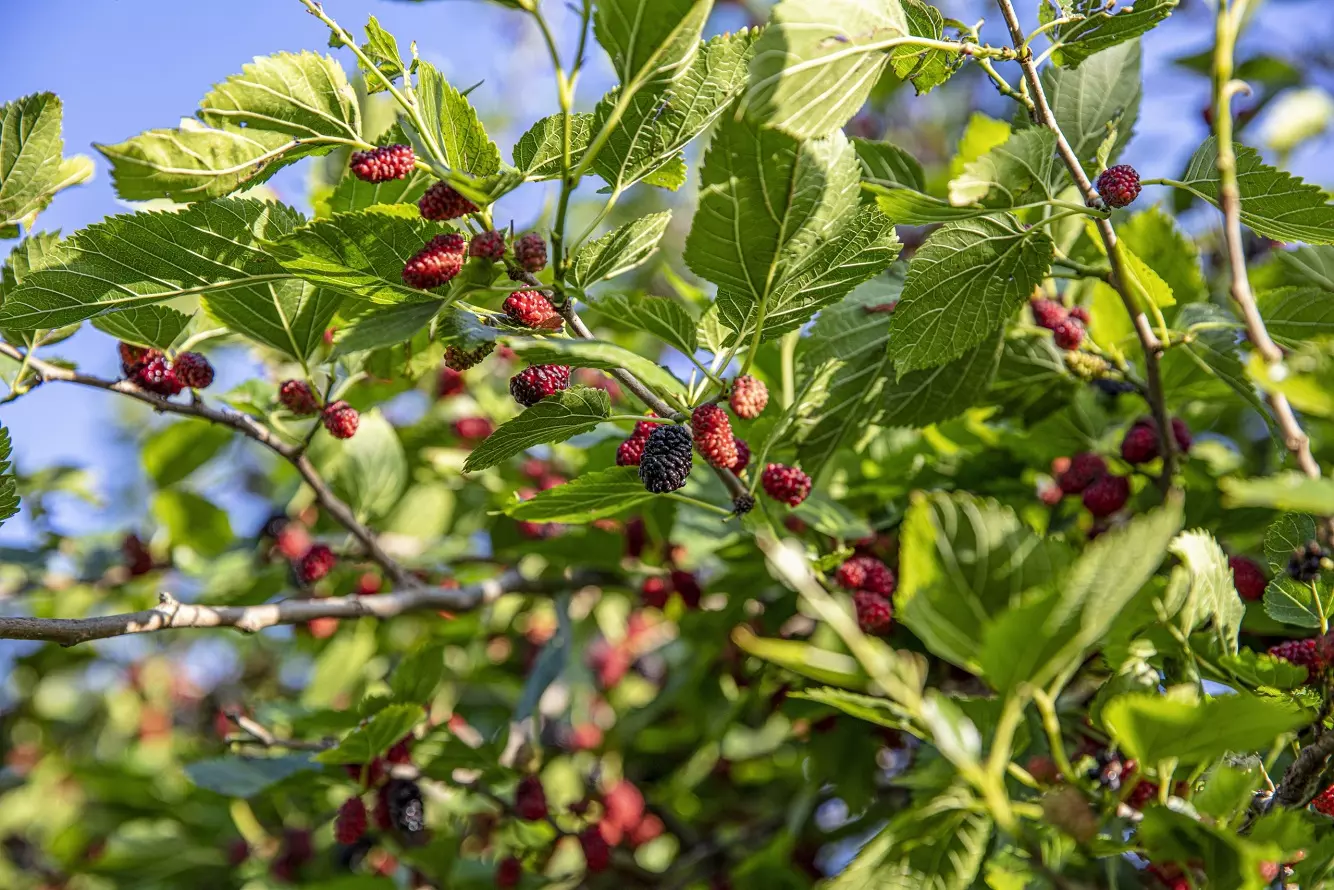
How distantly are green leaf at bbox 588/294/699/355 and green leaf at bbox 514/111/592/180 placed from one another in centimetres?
14

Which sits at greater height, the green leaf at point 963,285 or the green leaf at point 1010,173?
the green leaf at point 1010,173

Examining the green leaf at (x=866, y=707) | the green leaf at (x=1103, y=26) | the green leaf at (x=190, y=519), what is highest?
the green leaf at (x=1103, y=26)

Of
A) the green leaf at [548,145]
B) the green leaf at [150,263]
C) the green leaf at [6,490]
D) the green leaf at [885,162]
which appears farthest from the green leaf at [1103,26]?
the green leaf at [6,490]

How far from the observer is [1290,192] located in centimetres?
107

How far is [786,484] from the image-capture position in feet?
3.81

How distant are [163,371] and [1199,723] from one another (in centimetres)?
127

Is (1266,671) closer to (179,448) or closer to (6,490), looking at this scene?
(6,490)

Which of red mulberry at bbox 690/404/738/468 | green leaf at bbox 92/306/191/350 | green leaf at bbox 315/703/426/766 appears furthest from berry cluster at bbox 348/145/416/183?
green leaf at bbox 315/703/426/766

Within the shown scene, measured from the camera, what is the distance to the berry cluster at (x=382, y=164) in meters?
0.94

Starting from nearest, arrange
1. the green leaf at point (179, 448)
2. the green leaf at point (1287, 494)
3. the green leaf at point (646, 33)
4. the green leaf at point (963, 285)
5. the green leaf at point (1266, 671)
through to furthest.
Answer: the green leaf at point (1287, 494) → the green leaf at point (646, 33) → the green leaf at point (1266, 671) → the green leaf at point (963, 285) → the green leaf at point (179, 448)

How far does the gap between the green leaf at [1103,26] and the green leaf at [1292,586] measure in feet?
1.78

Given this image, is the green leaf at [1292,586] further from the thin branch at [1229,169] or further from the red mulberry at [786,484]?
the red mulberry at [786,484]

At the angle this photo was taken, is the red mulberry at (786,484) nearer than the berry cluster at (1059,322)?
Yes

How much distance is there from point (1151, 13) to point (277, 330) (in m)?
1.10
